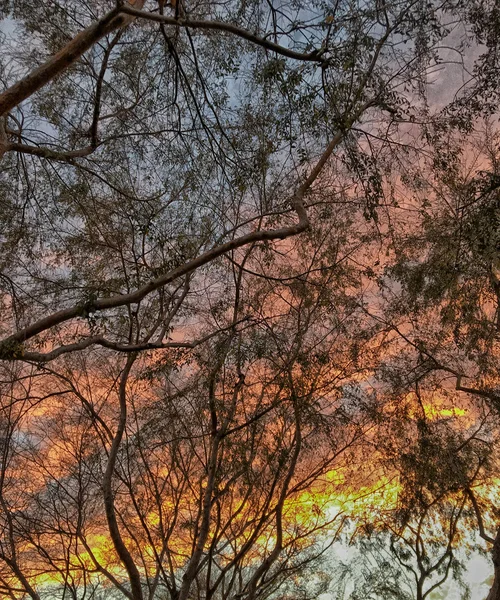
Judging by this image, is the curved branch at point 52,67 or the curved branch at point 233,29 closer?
the curved branch at point 52,67

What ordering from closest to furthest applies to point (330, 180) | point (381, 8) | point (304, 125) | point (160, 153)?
point (381, 8) → point (304, 125) → point (160, 153) → point (330, 180)

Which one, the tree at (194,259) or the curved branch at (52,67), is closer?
the curved branch at (52,67)

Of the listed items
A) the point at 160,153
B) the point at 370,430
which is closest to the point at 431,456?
the point at 370,430

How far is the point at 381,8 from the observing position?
120 inches

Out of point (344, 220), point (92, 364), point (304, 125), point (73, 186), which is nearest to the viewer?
point (304, 125)

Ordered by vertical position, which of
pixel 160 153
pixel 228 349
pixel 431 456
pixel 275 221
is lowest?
pixel 431 456

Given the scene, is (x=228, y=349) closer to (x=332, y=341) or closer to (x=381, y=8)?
(x=332, y=341)

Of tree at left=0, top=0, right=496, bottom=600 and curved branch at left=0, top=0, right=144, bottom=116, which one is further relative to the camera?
tree at left=0, top=0, right=496, bottom=600

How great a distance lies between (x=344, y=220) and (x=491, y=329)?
2077 mm

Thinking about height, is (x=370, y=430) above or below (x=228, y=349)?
below

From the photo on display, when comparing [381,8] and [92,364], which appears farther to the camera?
[92,364]

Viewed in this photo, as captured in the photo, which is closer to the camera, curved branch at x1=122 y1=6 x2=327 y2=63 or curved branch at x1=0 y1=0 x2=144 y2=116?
curved branch at x1=0 y1=0 x2=144 y2=116

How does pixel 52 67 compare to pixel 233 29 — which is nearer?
pixel 52 67

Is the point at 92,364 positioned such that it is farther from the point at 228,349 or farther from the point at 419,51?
the point at 419,51
